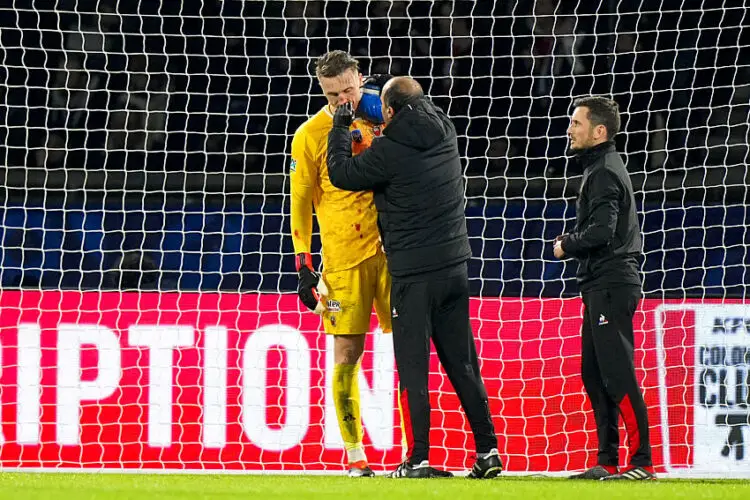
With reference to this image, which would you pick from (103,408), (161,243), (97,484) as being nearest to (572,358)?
(103,408)

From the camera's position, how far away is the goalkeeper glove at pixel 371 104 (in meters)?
4.79

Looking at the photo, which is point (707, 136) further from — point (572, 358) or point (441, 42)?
point (572, 358)

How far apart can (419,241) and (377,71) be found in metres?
5.62

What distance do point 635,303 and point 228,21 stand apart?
251 inches

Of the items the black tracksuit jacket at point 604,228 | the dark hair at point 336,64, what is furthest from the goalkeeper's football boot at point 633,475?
the dark hair at point 336,64

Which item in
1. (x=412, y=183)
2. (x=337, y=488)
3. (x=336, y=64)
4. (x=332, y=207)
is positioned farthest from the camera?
(x=332, y=207)

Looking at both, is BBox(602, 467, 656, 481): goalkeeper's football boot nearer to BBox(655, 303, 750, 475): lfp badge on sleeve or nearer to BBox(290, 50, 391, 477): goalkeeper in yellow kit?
BBox(290, 50, 391, 477): goalkeeper in yellow kit

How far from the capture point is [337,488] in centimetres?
407

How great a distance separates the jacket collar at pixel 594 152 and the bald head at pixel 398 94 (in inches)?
28.7

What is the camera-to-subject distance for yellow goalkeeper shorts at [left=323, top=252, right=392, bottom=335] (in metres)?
4.81

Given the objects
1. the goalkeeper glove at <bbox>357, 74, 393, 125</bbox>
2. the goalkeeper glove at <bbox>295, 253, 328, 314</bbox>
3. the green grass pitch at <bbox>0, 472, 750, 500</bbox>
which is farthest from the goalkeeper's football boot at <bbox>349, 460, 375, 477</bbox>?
the goalkeeper glove at <bbox>357, 74, 393, 125</bbox>

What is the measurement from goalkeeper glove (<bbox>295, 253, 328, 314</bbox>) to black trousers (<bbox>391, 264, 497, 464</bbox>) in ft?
1.32

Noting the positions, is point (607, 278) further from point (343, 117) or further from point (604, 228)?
point (343, 117)

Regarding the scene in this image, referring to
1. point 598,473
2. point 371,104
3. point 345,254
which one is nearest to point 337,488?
point 345,254
